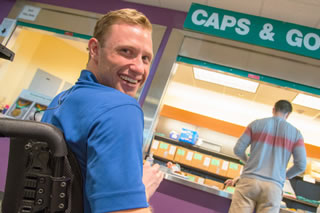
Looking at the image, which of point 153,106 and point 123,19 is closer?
point 123,19

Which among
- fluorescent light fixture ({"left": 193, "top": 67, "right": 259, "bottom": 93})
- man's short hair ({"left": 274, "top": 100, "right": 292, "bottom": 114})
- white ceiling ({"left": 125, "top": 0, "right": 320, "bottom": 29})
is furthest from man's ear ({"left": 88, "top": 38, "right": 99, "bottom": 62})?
fluorescent light fixture ({"left": 193, "top": 67, "right": 259, "bottom": 93})

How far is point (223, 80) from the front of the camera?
5023 millimetres

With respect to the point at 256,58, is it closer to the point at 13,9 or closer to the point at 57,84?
the point at 13,9

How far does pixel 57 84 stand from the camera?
5.55 m

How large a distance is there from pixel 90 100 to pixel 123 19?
13.3 inches

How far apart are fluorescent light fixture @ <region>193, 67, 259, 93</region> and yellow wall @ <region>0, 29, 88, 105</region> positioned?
2.86m

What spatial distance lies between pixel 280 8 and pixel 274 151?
69.7 inches

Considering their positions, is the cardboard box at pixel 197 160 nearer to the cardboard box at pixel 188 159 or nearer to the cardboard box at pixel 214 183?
the cardboard box at pixel 188 159

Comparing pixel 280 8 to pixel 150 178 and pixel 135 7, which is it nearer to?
pixel 135 7

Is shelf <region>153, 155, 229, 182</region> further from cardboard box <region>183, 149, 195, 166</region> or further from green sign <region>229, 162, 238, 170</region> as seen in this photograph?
green sign <region>229, 162, 238, 170</region>

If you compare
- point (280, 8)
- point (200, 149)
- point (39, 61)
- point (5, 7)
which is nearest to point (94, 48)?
point (280, 8)

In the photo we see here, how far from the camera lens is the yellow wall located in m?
4.92

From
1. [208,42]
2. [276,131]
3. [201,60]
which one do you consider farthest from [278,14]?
[276,131]

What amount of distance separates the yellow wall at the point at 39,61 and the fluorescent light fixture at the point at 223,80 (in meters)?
2.86
